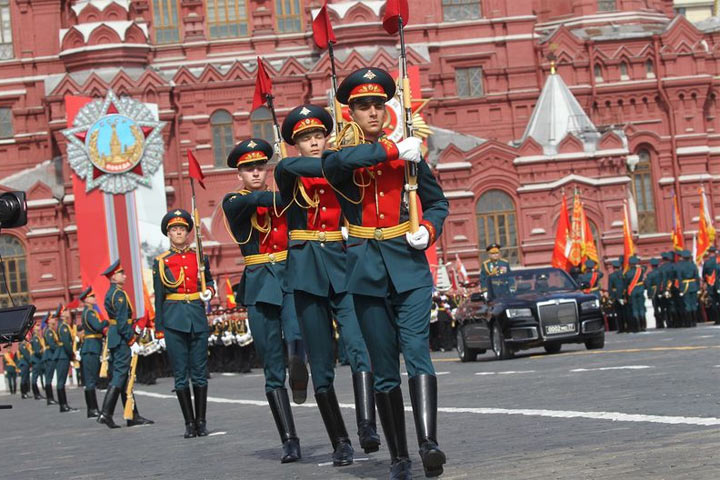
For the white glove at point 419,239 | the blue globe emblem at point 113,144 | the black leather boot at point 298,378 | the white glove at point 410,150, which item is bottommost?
the black leather boot at point 298,378

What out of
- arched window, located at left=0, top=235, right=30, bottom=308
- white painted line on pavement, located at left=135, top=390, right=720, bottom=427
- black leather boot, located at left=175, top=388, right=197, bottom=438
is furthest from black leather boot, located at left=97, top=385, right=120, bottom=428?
arched window, located at left=0, top=235, right=30, bottom=308

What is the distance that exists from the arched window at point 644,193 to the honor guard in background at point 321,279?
47.2m

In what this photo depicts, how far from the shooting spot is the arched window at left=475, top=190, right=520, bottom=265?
5400 centimetres

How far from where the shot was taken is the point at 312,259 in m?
10.5

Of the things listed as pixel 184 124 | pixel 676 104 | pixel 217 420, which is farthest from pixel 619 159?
pixel 217 420

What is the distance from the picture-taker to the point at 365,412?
10.2 metres

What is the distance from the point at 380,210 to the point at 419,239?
1.03 feet

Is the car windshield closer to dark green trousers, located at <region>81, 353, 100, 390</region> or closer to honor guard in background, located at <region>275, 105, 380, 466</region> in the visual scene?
dark green trousers, located at <region>81, 353, 100, 390</region>

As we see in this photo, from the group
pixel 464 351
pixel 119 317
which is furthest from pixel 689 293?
pixel 119 317

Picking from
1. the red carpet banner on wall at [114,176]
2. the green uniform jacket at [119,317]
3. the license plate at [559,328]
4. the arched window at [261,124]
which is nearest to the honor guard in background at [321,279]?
the green uniform jacket at [119,317]

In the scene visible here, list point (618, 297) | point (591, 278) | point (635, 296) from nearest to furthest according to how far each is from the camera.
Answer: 1. point (635, 296)
2. point (591, 278)
3. point (618, 297)

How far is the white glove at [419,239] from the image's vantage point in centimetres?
883

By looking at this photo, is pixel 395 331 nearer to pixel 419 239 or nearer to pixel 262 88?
pixel 419 239

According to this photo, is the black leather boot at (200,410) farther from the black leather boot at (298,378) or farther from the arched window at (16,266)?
the arched window at (16,266)
